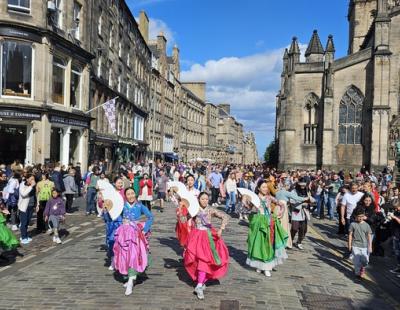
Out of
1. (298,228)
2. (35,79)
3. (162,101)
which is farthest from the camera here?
(162,101)

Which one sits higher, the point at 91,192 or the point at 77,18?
the point at 77,18

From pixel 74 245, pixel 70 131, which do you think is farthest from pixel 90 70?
pixel 74 245

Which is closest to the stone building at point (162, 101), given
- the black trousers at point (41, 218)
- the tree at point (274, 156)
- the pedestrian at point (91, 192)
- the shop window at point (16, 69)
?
the tree at point (274, 156)

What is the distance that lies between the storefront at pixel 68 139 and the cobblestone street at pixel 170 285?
12939 mm

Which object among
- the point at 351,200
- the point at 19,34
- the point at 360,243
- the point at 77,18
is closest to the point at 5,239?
the point at 360,243

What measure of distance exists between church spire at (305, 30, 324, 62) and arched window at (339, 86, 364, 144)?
6191mm

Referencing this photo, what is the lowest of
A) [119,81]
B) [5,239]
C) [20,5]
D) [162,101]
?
[5,239]

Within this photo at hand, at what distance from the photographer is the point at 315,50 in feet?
143

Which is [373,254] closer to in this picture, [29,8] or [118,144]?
[29,8]

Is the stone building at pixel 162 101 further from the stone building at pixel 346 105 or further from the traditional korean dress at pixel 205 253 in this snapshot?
the traditional korean dress at pixel 205 253

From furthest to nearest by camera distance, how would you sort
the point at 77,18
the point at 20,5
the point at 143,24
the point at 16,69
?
the point at 143,24 < the point at 77,18 < the point at 16,69 < the point at 20,5

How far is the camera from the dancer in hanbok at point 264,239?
8164 millimetres

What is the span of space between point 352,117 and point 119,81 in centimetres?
2015

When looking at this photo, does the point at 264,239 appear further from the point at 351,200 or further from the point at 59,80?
the point at 59,80
